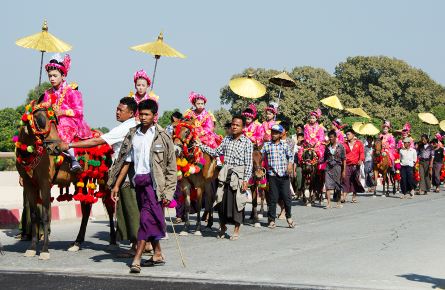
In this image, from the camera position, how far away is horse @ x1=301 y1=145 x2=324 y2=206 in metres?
22.2

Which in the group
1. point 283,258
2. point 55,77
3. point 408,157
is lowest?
point 283,258

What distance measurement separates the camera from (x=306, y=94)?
85.9 meters

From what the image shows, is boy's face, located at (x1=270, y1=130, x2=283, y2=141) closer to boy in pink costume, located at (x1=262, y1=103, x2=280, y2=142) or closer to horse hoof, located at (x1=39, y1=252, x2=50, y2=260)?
boy in pink costume, located at (x1=262, y1=103, x2=280, y2=142)

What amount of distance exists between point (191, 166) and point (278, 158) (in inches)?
97.4

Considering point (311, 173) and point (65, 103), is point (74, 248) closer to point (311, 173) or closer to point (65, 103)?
point (65, 103)

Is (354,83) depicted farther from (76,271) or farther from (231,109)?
(76,271)

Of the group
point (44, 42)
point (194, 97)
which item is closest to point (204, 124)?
point (194, 97)

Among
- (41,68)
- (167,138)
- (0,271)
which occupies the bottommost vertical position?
(0,271)

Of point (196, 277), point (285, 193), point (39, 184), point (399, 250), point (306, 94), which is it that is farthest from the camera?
point (306, 94)

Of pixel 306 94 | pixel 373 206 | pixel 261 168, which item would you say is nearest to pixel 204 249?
pixel 261 168

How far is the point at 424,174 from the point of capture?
29.7 m

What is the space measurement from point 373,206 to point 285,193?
24.1 feet

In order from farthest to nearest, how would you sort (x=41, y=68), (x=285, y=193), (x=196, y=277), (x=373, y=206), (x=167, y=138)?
(x=373, y=206)
(x=285, y=193)
(x=41, y=68)
(x=167, y=138)
(x=196, y=277)

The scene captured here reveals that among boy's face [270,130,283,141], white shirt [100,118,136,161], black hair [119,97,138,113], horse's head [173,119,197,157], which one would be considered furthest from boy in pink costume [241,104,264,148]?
white shirt [100,118,136,161]
